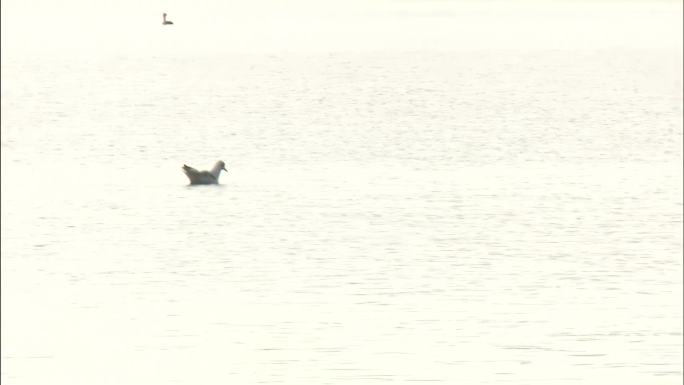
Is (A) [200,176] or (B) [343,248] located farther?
(A) [200,176]

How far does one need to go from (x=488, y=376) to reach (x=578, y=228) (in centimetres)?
1291

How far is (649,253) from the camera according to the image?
26.7 metres

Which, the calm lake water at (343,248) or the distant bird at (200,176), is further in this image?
the distant bird at (200,176)

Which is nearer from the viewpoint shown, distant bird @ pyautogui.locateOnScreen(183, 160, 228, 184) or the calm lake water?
the calm lake water

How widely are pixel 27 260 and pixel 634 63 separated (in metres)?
101

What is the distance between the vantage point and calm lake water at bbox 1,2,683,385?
18641 mm

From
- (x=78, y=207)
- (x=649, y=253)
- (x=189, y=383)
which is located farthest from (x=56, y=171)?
(x=189, y=383)

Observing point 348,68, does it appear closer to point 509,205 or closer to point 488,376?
point 509,205

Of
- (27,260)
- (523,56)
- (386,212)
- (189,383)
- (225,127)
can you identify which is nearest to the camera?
(189,383)

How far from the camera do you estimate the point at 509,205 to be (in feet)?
111

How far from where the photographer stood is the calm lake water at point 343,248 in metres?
18.6

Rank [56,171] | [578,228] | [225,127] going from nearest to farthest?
1. [578,228]
2. [56,171]
3. [225,127]

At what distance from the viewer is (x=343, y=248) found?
27.5 metres

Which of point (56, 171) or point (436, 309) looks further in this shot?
point (56, 171)
